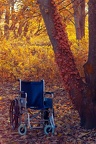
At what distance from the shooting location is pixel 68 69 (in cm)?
695

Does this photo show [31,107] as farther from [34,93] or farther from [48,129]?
[48,129]

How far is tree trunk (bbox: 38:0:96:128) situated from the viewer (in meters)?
6.82

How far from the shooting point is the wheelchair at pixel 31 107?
6.78 m

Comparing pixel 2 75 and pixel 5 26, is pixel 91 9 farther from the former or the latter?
pixel 5 26

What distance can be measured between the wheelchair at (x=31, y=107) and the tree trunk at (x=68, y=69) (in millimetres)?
467

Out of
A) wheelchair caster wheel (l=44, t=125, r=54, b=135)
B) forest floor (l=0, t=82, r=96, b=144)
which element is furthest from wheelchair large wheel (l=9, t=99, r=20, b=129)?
wheelchair caster wheel (l=44, t=125, r=54, b=135)

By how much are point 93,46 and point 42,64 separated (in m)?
5.86

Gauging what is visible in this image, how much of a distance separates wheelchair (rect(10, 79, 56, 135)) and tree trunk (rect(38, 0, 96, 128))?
1.53ft

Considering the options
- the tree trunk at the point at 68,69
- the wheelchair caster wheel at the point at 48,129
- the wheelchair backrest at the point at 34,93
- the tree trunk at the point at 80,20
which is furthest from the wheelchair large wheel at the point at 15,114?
the tree trunk at the point at 80,20

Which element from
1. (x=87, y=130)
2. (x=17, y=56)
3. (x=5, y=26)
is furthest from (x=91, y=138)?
(x=5, y=26)

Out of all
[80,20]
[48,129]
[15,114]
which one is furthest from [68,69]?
[80,20]

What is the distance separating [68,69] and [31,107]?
972 millimetres

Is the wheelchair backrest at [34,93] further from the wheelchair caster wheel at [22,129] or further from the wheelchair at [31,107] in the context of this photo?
the wheelchair caster wheel at [22,129]

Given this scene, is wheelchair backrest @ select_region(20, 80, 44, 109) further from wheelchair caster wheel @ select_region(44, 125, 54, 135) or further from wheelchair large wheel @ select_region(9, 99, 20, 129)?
wheelchair caster wheel @ select_region(44, 125, 54, 135)
